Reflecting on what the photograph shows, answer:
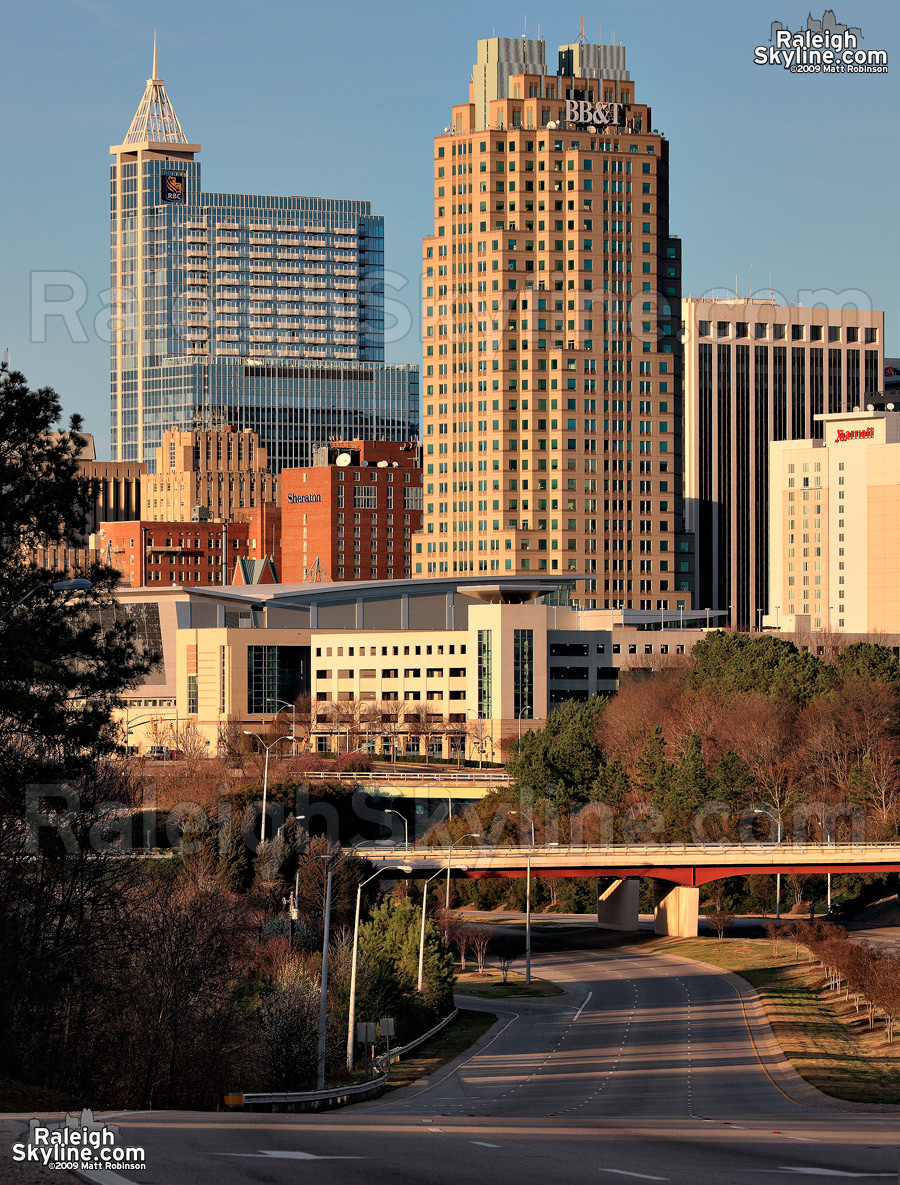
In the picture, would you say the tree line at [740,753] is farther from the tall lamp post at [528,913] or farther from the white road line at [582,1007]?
the white road line at [582,1007]

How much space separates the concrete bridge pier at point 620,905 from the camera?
117 metres

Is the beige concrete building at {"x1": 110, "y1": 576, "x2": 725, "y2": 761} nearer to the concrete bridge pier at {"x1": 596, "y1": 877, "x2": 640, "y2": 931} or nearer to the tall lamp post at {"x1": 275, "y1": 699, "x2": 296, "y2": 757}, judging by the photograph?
the tall lamp post at {"x1": 275, "y1": 699, "x2": 296, "y2": 757}

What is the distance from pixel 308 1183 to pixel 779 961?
81414 millimetres

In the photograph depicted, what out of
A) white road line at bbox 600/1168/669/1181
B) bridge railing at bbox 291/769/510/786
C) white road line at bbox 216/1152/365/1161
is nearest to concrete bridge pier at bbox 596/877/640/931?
bridge railing at bbox 291/769/510/786

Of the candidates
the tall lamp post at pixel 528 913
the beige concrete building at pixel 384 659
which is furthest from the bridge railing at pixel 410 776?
the tall lamp post at pixel 528 913

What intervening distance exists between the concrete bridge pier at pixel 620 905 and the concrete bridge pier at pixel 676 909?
5.03 ft

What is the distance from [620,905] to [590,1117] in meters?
74.4

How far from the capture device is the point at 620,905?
117500 millimetres

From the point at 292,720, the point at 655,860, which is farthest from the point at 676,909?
the point at 292,720

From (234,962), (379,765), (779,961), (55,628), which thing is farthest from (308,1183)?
(379,765)

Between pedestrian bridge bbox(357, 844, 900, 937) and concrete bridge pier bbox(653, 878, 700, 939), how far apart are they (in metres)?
4.80

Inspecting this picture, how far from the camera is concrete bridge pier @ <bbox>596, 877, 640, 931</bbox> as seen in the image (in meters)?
117

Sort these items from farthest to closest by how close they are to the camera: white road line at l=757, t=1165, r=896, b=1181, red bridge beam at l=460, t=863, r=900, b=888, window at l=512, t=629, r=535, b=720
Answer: window at l=512, t=629, r=535, b=720 < red bridge beam at l=460, t=863, r=900, b=888 < white road line at l=757, t=1165, r=896, b=1181

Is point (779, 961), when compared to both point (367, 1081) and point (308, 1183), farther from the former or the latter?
point (308, 1183)
